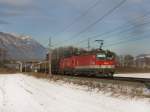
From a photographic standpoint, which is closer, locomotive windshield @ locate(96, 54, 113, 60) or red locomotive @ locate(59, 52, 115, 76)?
red locomotive @ locate(59, 52, 115, 76)

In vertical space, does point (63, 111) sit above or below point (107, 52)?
below

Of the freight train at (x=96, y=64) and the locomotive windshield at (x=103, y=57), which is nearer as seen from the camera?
the freight train at (x=96, y=64)

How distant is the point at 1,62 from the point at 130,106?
176371mm

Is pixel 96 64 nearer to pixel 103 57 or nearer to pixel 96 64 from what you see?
pixel 96 64

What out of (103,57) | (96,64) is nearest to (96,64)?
(96,64)

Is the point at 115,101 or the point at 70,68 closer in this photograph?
the point at 115,101

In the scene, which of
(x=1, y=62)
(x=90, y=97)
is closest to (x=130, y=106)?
(x=90, y=97)

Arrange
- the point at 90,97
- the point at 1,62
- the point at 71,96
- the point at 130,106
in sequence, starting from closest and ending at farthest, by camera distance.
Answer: the point at 130,106
the point at 90,97
the point at 71,96
the point at 1,62

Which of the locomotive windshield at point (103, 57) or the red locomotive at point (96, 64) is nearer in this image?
the red locomotive at point (96, 64)

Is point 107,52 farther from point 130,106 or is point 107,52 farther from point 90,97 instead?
point 130,106

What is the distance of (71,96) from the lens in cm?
2522

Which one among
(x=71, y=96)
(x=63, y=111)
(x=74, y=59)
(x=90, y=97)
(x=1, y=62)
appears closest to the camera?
(x=63, y=111)

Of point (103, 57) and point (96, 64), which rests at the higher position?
point (103, 57)

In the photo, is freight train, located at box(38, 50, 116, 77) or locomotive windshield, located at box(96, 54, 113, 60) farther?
locomotive windshield, located at box(96, 54, 113, 60)
